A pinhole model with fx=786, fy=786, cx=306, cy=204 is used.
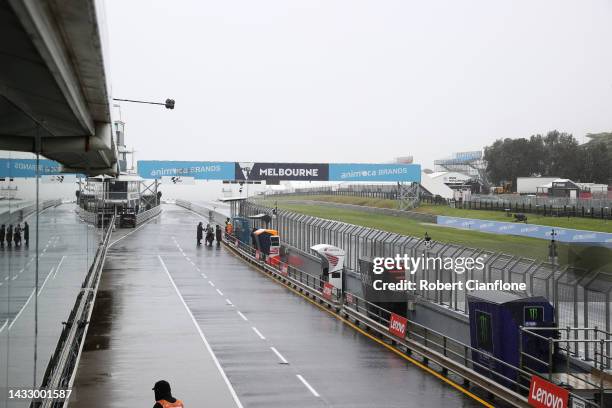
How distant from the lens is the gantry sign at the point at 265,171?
267 ft

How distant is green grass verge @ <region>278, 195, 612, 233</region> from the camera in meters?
53.8

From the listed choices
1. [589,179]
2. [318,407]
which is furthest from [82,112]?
[589,179]

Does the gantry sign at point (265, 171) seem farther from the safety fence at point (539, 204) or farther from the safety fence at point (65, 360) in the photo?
the safety fence at point (65, 360)

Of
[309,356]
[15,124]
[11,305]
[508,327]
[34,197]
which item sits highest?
[15,124]

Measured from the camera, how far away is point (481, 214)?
2680 inches

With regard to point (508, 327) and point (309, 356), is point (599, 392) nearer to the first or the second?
point (508, 327)

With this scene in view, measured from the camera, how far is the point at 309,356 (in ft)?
71.7

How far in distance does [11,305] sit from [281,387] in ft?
36.5

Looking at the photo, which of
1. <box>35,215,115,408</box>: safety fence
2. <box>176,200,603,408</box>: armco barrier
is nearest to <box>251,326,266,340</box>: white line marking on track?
<box>176,200,603,408</box>: armco barrier

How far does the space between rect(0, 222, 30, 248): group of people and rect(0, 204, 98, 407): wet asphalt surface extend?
82mm

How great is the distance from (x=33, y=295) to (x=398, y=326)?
50.3ft

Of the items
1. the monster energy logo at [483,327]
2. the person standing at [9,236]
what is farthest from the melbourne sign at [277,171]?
the person standing at [9,236]

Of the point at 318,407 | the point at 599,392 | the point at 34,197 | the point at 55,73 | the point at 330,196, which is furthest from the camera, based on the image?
the point at 330,196

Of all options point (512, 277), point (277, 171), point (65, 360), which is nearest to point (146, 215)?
point (277, 171)
